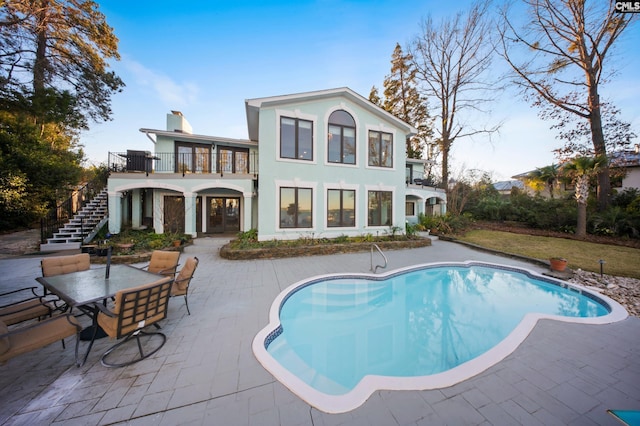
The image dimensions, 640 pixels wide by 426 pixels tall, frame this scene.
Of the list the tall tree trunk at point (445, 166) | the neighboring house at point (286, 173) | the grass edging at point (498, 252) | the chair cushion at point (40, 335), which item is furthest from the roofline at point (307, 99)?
the chair cushion at point (40, 335)

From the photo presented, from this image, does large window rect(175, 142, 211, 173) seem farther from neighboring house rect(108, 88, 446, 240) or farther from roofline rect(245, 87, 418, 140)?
roofline rect(245, 87, 418, 140)

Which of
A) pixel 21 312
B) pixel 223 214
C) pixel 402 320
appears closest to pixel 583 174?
pixel 402 320

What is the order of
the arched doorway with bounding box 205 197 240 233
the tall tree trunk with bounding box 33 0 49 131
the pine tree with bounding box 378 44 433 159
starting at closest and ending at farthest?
the tall tree trunk with bounding box 33 0 49 131, the arched doorway with bounding box 205 197 240 233, the pine tree with bounding box 378 44 433 159

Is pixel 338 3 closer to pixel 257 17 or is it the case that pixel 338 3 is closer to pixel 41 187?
pixel 257 17

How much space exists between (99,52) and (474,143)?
94.5 ft

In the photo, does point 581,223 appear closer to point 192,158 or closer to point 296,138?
point 296,138

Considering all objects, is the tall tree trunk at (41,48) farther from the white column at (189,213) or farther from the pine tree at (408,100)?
the pine tree at (408,100)

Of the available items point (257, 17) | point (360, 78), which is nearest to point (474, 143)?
point (360, 78)

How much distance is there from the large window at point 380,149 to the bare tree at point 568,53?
1200 centimetres

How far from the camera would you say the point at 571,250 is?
10469mm

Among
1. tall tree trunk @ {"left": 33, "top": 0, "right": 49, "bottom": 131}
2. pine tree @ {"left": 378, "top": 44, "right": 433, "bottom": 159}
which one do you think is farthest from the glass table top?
pine tree @ {"left": 378, "top": 44, "right": 433, "bottom": 159}

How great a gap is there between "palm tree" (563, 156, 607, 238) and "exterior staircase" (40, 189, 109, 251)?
26.0 meters

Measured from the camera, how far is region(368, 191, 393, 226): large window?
40.7 feet

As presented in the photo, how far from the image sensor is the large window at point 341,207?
452 inches
